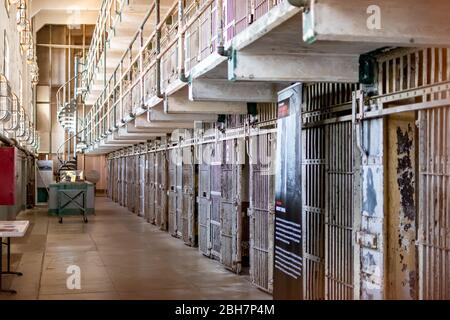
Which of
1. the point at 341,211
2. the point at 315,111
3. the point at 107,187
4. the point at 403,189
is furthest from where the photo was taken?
the point at 107,187

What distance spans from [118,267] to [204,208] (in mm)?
2321

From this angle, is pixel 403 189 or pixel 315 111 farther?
pixel 315 111

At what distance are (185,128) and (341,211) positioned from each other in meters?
7.95

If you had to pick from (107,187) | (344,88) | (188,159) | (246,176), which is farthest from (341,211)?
(107,187)

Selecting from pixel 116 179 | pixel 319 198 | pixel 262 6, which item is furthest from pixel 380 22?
pixel 116 179

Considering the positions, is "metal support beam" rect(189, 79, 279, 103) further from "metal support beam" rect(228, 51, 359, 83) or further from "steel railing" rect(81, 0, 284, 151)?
"metal support beam" rect(228, 51, 359, 83)

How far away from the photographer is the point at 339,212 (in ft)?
20.4

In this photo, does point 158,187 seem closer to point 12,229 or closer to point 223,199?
point 223,199

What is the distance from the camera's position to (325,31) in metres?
4.00

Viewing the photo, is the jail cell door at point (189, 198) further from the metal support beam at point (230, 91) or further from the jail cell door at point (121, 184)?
the jail cell door at point (121, 184)

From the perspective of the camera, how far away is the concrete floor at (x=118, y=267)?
8.50 m

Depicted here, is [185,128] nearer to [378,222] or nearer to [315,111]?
[315,111]

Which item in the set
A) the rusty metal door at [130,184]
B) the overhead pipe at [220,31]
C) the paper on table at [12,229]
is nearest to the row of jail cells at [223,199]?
the overhead pipe at [220,31]
